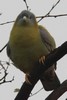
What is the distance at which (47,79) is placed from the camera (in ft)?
11.2

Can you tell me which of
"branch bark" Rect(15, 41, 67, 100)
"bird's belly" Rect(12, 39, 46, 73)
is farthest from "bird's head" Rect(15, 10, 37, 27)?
"branch bark" Rect(15, 41, 67, 100)

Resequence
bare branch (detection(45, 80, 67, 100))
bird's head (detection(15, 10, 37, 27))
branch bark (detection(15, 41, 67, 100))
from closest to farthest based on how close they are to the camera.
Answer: branch bark (detection(15, 41, 67, 100)) < bare branch (detection(45, 80, 67, 100)) < bird's head (detection(15, 10, 37, 27))

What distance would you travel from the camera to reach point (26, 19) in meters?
3.18

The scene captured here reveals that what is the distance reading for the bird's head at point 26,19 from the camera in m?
3.14

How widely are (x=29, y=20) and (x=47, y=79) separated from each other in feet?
2.22

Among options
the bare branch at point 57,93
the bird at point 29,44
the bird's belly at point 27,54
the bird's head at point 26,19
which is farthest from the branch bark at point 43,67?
the bird's head at point 26,19

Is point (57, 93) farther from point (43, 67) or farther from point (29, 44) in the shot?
point (29, 44)

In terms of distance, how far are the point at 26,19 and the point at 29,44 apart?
1.22 feet

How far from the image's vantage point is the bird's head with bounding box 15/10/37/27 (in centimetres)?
314

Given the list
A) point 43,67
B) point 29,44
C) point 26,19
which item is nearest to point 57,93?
point 43,67

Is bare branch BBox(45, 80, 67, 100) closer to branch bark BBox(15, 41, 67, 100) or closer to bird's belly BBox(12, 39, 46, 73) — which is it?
branch bark BBox(15, 41, 67, 100)

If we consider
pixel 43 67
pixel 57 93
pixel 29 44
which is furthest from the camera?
pixel 29 44

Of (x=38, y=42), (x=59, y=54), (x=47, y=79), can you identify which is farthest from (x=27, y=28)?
(x=59, y=54)

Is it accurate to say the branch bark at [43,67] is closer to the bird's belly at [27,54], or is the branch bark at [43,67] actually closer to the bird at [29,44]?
the bird at [29,44]
